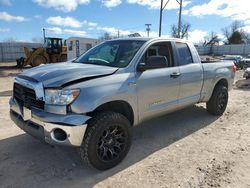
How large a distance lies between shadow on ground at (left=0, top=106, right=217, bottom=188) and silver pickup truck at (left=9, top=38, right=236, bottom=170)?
9.5 inches

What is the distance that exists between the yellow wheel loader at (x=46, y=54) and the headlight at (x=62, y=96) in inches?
806

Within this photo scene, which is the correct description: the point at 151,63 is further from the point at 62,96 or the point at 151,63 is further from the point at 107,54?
the point at 62,96

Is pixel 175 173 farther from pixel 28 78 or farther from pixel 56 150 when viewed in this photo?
pixel 28 78

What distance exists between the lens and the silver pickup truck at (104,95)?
3.30 meters

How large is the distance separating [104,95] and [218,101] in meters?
3.78

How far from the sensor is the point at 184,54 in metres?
5.20

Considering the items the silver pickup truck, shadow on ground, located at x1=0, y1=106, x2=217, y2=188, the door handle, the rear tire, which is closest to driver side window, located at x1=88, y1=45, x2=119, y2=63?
the silver pickup truck

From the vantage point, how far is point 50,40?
78.6 feet

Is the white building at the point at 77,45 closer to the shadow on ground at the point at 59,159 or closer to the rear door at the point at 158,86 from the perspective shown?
the shadow on ground at the point at 59,159

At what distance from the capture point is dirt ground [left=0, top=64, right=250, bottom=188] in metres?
3.40

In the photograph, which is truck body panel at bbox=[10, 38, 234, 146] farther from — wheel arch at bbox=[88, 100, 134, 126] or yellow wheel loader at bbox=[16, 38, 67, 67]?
yellow wheel loader at bbox=[16, 38, 67, 67]

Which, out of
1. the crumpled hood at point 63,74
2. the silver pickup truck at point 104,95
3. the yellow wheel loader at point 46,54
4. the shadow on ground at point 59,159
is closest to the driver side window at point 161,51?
the silver pickup truck at point 104,95

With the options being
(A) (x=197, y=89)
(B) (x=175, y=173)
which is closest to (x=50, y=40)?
(A) (x=197, y=89)

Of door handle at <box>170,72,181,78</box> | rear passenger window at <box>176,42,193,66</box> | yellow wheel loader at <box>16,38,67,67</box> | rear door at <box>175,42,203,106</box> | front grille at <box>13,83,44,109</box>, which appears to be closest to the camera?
front grille at <box>13,83,44,109</box>
